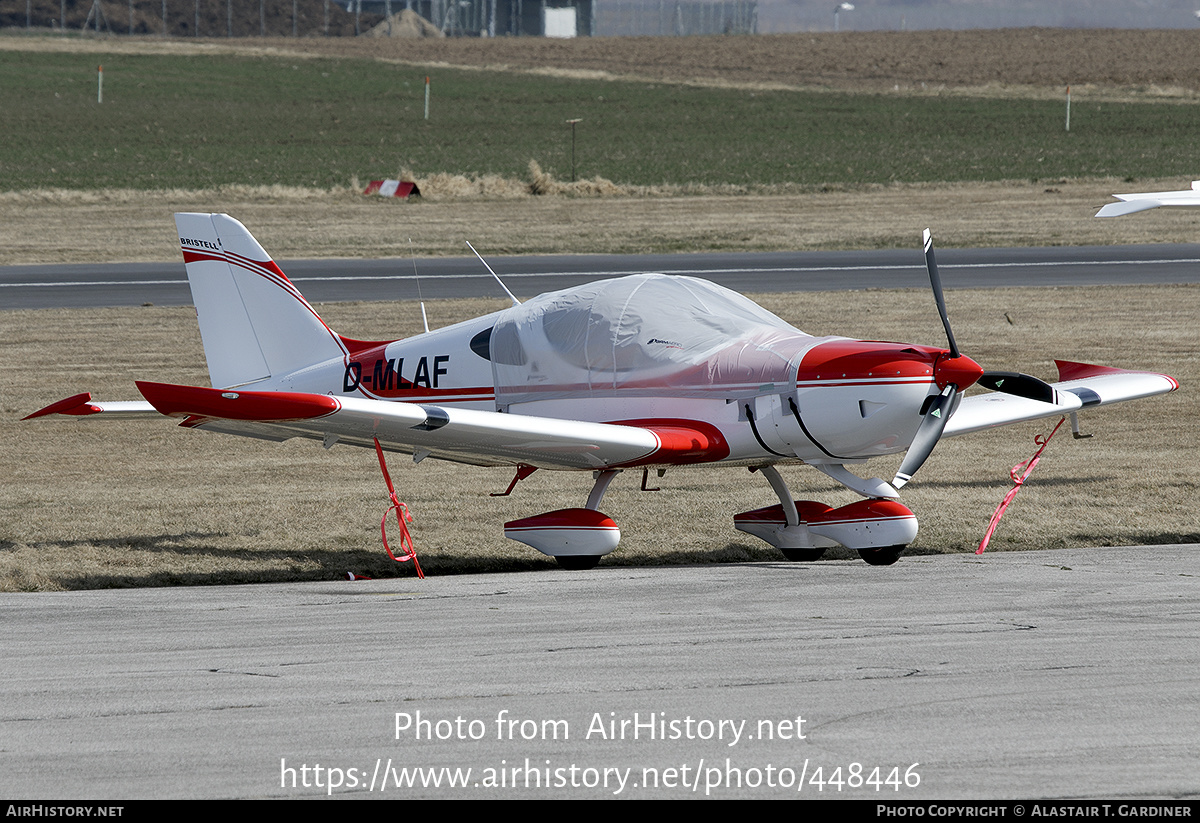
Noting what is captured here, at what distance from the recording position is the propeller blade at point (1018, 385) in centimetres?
867

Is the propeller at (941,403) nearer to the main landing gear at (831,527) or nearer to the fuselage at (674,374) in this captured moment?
the fuselage at (674,374)

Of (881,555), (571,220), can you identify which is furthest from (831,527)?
(571,220)

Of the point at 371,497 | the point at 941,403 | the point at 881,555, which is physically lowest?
the point at 371,497

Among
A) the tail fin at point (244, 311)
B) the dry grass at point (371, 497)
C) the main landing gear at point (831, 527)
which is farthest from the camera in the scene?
the tail fin at point (244, 311)

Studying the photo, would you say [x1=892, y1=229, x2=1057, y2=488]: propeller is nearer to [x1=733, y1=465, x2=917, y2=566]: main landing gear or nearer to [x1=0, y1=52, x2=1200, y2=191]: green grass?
[x1=733, y1=465, x2=917, y2=566]: main landing gear

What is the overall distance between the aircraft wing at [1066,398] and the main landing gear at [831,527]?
120cm

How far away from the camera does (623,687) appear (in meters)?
6.31

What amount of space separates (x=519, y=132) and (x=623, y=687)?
49957 mm

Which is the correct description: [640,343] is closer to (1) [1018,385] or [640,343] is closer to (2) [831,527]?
(2) [831,527]

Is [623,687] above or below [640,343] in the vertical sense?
below

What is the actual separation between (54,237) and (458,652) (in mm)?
26330

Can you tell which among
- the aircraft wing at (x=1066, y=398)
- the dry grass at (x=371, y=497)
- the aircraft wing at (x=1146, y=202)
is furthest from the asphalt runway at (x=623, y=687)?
the aircraft wing at (x=1146, y=202)

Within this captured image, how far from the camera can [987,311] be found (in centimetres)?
2153
